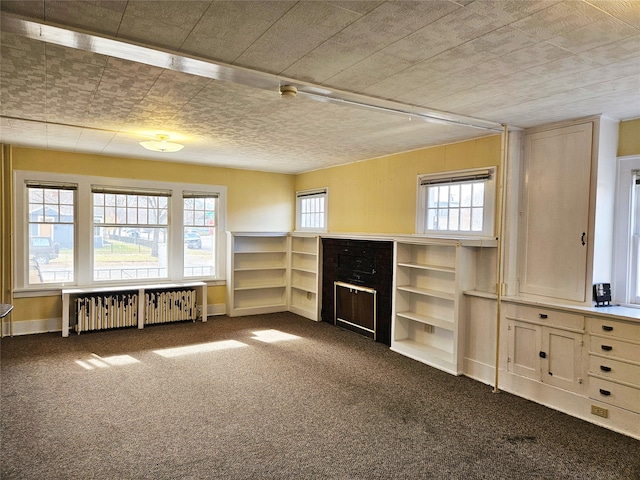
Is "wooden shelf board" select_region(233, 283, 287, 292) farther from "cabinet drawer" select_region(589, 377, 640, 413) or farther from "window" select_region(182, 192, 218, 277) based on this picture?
"cabinet drawer" select_region(589, 377, 640, 413)

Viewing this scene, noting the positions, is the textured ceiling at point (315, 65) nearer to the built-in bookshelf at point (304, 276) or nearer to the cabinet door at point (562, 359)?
the cabinet door at point (562, 359)

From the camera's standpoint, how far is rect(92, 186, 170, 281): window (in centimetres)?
634

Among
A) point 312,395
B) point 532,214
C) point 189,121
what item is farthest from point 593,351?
point 189,121

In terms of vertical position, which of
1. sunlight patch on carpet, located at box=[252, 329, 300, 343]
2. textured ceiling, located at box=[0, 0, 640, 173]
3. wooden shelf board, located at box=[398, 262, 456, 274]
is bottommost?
sunlight patch on carpet, located at box=[252, 329, 300, 343]

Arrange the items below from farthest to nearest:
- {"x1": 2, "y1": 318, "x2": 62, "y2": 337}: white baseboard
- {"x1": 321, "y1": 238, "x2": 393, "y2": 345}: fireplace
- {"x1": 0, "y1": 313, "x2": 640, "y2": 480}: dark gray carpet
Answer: {"x1": 2, "y1": 318, "x2": 62, "y2": 337}: white baseboard, {"x1": 321, "y1": 238, "x2": 393, "y2": 345}: fireplace, {"x1": 0, "y1": 313, "x2": 640, "y2": 480}: dark gray carpet

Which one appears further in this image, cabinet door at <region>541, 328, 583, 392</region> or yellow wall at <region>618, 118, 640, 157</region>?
yellow wall at <region>618, 118, 640, 157</region>

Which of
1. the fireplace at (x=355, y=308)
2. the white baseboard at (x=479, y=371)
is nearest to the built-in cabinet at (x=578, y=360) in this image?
the white baseboard at (x=479, y=371)

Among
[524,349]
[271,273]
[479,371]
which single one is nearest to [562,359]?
[524,349]

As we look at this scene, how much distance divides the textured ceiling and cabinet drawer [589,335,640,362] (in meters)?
1.94

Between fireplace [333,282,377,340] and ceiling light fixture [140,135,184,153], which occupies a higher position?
ceiling light fixture [140,135,184,153]

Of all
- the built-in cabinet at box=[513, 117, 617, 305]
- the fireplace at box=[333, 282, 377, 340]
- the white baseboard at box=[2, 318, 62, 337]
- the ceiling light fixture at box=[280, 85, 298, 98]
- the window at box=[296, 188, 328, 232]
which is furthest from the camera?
the window at box=[296, 188, 328, 232]

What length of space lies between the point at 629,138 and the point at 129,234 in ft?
21.8

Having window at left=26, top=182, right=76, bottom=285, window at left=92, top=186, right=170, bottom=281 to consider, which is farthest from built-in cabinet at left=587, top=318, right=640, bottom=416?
window at left=26, top=182, right=76, bottom=285

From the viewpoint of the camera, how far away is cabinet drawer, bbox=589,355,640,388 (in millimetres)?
3201
